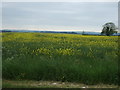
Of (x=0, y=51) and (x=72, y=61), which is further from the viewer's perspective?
(x=0, y=51)

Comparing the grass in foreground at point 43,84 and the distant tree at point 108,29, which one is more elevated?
the distant tree at point 108,29

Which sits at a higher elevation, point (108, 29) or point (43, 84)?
point (108, 29)

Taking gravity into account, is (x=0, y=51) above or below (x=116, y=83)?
above

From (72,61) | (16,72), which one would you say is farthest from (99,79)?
(16,72)

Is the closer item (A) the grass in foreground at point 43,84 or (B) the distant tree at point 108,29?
(A) the grass in foreground at point 43,84

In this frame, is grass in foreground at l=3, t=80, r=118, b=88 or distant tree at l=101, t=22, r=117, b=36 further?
distant tree at l=101, t=22, r=117, b=36

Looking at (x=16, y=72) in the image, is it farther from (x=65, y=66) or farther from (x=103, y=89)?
(x=103, y=89)

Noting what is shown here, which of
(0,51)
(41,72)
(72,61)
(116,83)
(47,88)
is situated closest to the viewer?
(47,88)

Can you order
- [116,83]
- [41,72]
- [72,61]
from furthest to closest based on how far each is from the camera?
[72,61]
[41,72]
[116,83]

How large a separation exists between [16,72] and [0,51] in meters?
3.03

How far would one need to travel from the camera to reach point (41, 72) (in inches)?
289

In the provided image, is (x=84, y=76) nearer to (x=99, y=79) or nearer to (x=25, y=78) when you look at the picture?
(x=99, y=79)

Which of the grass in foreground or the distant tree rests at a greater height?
the distant tree

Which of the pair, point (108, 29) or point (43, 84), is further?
point (108, 29)
